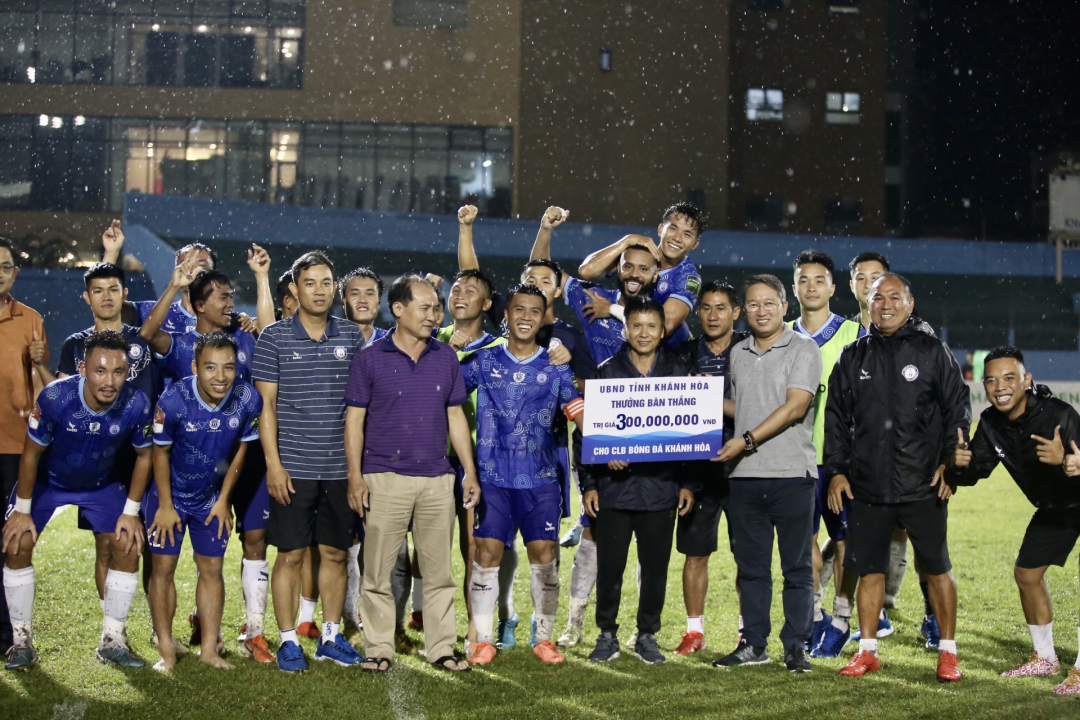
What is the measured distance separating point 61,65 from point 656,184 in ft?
63.8

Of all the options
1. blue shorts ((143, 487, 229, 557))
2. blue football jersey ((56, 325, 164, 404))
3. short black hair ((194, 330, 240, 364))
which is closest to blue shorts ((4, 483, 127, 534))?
blue shorts ((143, 487, 229, 557))

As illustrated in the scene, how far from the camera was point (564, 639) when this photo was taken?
609cm

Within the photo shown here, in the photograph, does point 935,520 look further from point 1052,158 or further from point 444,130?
point 1052,158

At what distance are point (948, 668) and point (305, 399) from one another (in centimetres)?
335

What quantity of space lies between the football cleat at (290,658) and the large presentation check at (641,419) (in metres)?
1.68

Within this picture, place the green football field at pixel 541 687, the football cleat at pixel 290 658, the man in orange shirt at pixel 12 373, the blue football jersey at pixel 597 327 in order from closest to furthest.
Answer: the green football field at pixel 541 687, the football cleat at pixel 290 658, the man in orange shirt at pixel 12 373, the blue football jersey at pixel 597 327

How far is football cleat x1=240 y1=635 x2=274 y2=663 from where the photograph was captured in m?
5.66

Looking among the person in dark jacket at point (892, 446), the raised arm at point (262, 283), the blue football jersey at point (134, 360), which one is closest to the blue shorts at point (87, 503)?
the blue football jersey at point (134, 360)

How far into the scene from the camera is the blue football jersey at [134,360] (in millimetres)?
5844

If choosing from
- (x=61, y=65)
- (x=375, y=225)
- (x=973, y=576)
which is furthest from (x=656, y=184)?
(x=973, y=576)

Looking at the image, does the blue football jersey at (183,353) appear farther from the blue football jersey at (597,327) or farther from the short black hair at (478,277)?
the blue football jersey at (597,327)

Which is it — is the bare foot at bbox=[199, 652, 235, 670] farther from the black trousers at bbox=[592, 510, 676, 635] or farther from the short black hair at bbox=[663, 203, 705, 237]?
the short black hair at bbox=[663, 203, 705, 237]

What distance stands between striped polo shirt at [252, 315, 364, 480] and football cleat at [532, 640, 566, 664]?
1325 mm

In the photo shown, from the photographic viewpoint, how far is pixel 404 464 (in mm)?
5457
